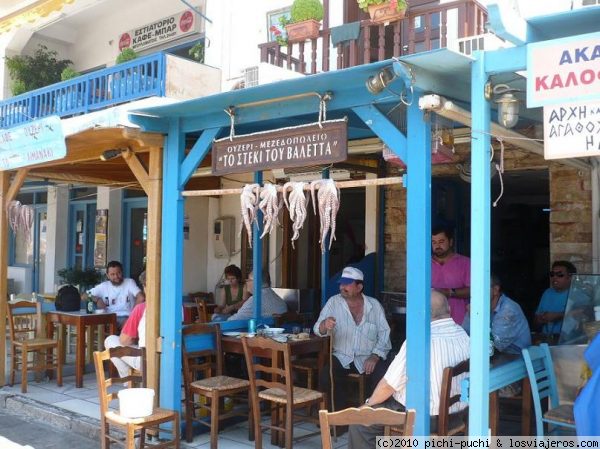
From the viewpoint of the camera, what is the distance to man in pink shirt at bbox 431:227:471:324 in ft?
19.6

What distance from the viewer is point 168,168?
19.2ft

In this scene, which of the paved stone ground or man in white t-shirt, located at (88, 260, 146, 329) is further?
man in white t-shirt, located at (88, 260, 146, 329)

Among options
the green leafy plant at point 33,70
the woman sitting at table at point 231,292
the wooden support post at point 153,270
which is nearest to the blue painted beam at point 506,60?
the wooden support post at point 153,270

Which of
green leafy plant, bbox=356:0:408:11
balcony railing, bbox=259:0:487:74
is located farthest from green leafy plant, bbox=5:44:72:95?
green leafy plant, bbox=356:0:408:11

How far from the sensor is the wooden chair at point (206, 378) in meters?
5.34

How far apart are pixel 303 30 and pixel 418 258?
3.63 m

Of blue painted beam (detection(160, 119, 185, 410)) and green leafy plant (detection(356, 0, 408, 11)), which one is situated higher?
green leafy plant (detection(356, 0, 408, 11))

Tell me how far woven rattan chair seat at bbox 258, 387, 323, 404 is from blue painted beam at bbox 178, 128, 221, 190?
6.51ft

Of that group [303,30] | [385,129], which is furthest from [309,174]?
[385,129]

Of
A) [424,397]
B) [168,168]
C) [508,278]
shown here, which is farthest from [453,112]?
[508,278]

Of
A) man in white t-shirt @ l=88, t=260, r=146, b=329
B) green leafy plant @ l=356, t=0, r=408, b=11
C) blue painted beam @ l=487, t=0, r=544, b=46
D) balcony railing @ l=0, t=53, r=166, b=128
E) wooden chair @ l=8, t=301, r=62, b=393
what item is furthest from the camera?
man in white t-shirt @ l=88, t=260, r=146, b=329

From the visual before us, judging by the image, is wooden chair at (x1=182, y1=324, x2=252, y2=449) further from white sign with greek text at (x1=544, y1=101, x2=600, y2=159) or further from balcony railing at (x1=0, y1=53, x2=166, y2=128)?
white sign with greek text at (x1=544, y1=101, x2=600, y2=159)

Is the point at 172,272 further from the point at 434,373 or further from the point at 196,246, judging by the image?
the point at 196,246

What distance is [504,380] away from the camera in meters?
4.27
